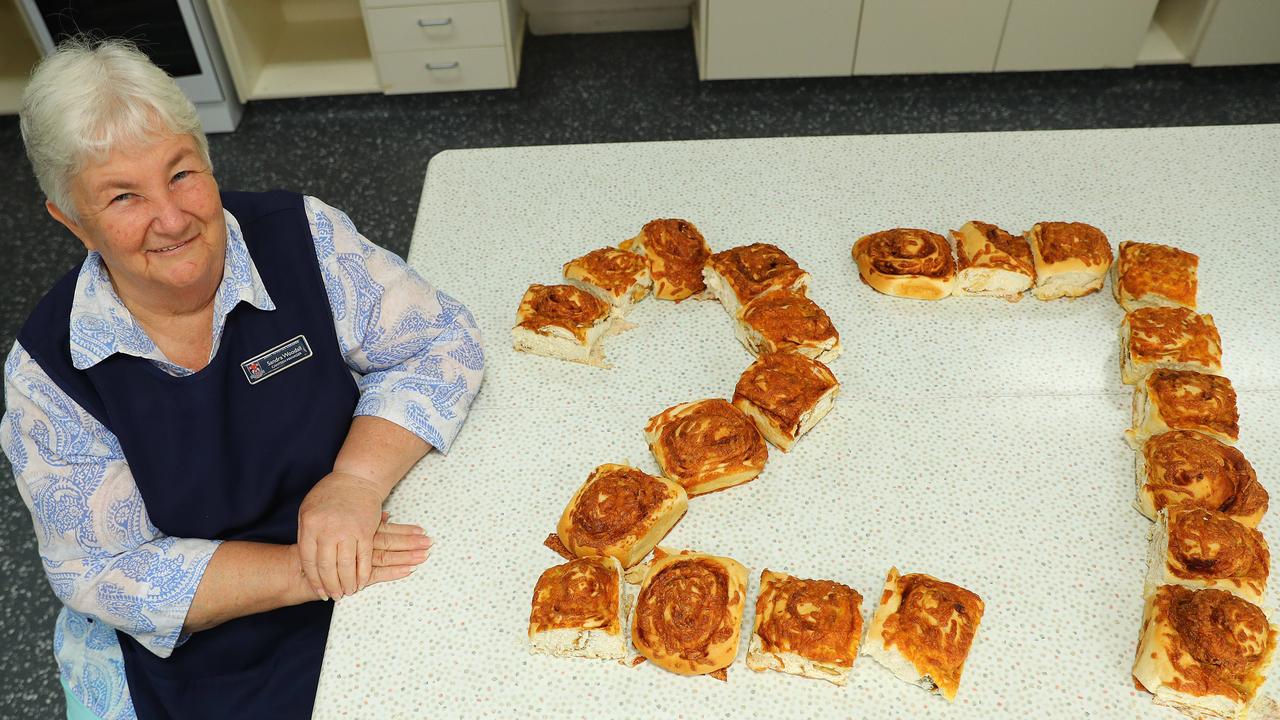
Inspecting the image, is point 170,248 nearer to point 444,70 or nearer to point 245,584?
point 245,584

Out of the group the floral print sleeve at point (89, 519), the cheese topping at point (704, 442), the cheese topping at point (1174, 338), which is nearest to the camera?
the floral print sleeve at point (89, 519)

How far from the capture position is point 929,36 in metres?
3.38

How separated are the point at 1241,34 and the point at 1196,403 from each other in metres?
2.84

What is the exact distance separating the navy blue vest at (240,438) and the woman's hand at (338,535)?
0.10 metres

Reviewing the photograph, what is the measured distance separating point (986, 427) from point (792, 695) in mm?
513

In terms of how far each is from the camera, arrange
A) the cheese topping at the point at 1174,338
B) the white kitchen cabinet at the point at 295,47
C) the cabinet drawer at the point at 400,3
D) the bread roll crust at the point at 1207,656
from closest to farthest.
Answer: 1. the bread roll crust at the point at 1207,656
2. the cheese topping at the point at 1174,338
3. the cabinet drawer at the point at 400,3
4. the white kitchen cabinet at the point at 295,47

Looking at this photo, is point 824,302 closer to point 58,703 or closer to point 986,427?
point 986,427

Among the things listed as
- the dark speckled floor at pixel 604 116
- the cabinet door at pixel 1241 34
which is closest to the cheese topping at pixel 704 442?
the dark speckled floor at pixel 604 116

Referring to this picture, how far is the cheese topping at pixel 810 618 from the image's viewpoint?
3.50 ft

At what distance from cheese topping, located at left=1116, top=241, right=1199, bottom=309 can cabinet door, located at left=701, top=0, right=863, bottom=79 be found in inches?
82.4

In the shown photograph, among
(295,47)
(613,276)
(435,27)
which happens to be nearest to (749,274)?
(613,276)

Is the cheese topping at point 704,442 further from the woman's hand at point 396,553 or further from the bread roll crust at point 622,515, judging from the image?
the woman's hand at point 396,553

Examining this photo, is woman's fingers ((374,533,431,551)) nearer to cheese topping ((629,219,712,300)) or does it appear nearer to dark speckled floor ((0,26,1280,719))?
cheese topping ((629,219,712,300))

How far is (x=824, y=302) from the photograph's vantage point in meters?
1.52
